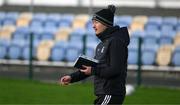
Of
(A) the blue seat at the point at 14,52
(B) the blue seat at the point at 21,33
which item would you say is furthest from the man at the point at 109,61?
Result: (B) the blue seat at the point at 21,33

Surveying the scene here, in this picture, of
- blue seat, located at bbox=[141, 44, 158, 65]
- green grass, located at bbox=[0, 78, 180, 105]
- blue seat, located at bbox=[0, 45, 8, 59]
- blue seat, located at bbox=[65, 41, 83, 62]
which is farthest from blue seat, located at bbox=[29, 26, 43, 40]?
blue seat, located at bbox=[141, 44, 158, 65]

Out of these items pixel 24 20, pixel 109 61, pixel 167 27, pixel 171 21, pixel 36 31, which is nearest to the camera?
pixel 109 61

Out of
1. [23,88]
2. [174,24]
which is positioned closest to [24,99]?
[23,88]

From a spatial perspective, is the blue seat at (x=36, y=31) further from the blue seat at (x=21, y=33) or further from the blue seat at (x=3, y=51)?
the blue seat at (x=3, y=51)

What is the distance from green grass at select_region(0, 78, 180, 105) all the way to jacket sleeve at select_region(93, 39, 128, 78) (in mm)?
7048

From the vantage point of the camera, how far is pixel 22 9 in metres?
22.3

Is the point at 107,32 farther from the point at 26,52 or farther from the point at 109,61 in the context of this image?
the point at 26,52

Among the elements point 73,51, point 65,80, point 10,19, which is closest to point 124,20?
point 73,51

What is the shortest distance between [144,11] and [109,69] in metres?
14.9

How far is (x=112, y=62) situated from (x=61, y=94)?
834 cm

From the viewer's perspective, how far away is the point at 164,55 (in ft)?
55.3

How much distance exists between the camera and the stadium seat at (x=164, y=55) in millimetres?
16859

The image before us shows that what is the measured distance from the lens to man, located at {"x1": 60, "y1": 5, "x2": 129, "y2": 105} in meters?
6.10

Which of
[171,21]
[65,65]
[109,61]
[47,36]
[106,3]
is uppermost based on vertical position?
[106,3]
